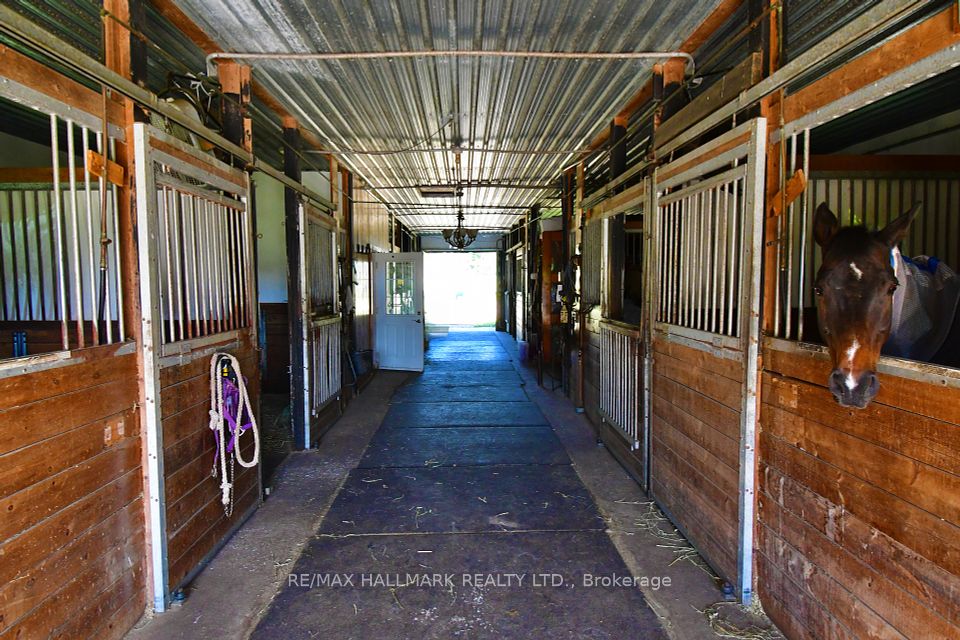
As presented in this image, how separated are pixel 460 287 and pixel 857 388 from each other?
70.1 feet

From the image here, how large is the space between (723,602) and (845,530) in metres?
0.80

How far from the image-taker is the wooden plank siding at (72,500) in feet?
5.03

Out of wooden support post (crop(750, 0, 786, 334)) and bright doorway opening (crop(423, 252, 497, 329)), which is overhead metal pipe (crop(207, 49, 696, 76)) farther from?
bright doorway opening (crop(423, 252, 497, 329))

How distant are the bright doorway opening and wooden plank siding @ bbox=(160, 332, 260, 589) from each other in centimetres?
1711

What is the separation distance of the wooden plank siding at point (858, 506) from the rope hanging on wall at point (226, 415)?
2.47 m

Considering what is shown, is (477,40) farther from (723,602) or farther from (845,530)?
(723,602)

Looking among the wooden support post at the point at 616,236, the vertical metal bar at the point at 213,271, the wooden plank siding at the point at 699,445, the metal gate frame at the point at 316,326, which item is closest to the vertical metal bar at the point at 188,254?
the vertical metal bar at the point at 213,271

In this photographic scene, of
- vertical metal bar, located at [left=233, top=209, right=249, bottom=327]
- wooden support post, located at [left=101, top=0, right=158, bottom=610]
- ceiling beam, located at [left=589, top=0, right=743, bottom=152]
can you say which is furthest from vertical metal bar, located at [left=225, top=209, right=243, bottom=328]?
ceiling beam, located at [left=589, top=0, right=743, bottom=152]

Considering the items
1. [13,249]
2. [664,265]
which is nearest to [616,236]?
[664,265]

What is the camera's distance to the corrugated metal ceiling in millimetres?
2676

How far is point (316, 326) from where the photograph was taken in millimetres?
4629

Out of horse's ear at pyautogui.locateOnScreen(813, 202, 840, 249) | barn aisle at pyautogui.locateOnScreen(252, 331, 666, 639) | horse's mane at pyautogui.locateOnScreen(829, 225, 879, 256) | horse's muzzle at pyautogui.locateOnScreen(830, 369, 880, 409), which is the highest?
horse's ear at pyautogui.locateOnScreen(813, 202, 840, 249)

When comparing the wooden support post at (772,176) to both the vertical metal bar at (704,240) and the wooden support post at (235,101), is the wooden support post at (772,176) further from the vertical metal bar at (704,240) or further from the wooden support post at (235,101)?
the wooden support post at (235,101)

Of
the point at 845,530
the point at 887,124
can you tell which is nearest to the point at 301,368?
the point at 845,530
